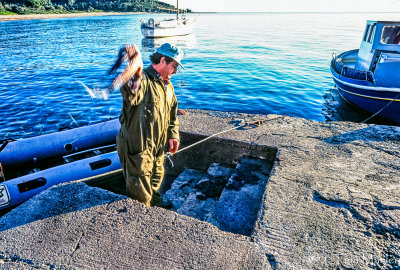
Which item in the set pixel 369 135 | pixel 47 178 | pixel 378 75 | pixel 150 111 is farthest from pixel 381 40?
pixel 47 178

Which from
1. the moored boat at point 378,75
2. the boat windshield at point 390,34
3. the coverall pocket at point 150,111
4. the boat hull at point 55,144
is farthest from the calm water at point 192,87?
the coverall pocket at point 150,111

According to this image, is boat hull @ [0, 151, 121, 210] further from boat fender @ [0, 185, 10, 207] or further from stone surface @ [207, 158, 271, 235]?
stone surface @ [207, 158, 271, 235]

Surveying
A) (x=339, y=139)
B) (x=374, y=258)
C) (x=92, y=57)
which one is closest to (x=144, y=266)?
(x=374, y=258)

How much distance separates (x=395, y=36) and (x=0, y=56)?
26474mm

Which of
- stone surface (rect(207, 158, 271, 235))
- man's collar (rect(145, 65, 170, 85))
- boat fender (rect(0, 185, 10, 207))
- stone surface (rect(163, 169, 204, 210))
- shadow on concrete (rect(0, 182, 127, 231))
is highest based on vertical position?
man's collar (rect(145, 65, 170, 85))

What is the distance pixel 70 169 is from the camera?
14.4 feet

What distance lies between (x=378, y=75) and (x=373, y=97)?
33.1 inches

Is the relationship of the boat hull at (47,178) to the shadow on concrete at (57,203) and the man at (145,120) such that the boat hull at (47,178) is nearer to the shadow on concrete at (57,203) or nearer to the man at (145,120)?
the shadow on concrete at (57,203)

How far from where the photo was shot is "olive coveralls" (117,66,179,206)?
90.0 inches

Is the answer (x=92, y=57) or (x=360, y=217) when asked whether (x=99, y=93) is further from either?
(x=92, y=57)

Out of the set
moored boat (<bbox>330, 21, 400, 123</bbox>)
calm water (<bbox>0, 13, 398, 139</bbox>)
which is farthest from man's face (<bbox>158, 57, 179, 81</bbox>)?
moored boat (<bbox>330, 21, 400, 123</bbox>)

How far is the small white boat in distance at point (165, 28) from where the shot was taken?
3406cm

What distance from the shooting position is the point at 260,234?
225 cm

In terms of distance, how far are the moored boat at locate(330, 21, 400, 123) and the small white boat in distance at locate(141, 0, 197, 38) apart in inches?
1114
